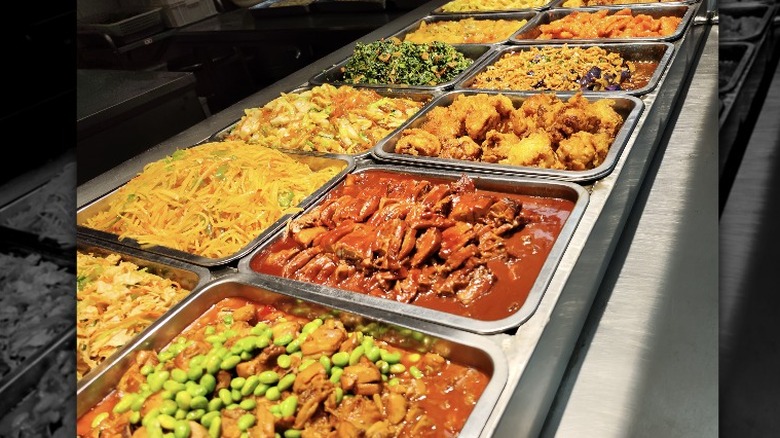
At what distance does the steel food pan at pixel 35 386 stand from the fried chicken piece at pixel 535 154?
6.93 feet

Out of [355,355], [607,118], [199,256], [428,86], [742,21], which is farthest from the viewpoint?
[428,86]

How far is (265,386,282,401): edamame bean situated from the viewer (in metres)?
1.78

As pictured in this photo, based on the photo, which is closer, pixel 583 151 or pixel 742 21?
pixel 742 21

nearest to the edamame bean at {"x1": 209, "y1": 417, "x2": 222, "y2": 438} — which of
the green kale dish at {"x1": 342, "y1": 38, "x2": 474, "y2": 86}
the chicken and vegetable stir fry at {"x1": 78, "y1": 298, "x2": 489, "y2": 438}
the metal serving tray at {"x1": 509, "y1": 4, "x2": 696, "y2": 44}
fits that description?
the chicken and vegetable stir fry at {"x1": 78, "y1": 298, "x2": 489, "y2": 438}

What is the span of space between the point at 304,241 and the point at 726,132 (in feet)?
6.84

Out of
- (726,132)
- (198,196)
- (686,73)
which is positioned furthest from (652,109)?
(726,132)

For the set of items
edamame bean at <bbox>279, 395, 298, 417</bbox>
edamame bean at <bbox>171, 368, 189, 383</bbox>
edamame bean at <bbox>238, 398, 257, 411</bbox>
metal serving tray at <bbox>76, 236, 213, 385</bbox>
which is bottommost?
edamame bean at <bbox>238, 398, 257, 411</bbox>

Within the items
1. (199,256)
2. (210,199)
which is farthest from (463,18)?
(199,256)

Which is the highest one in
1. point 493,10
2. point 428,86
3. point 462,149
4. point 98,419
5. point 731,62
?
point 731,62

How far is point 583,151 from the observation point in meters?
2.66

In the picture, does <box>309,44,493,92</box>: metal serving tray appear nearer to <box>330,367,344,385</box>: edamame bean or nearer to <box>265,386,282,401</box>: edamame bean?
<box>330,367,344,385</box>: edamame bean

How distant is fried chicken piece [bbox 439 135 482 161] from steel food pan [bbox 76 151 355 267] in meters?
0.54

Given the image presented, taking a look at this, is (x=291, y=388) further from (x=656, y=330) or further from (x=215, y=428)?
(x=656, y=330)

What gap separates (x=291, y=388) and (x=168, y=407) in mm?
389
